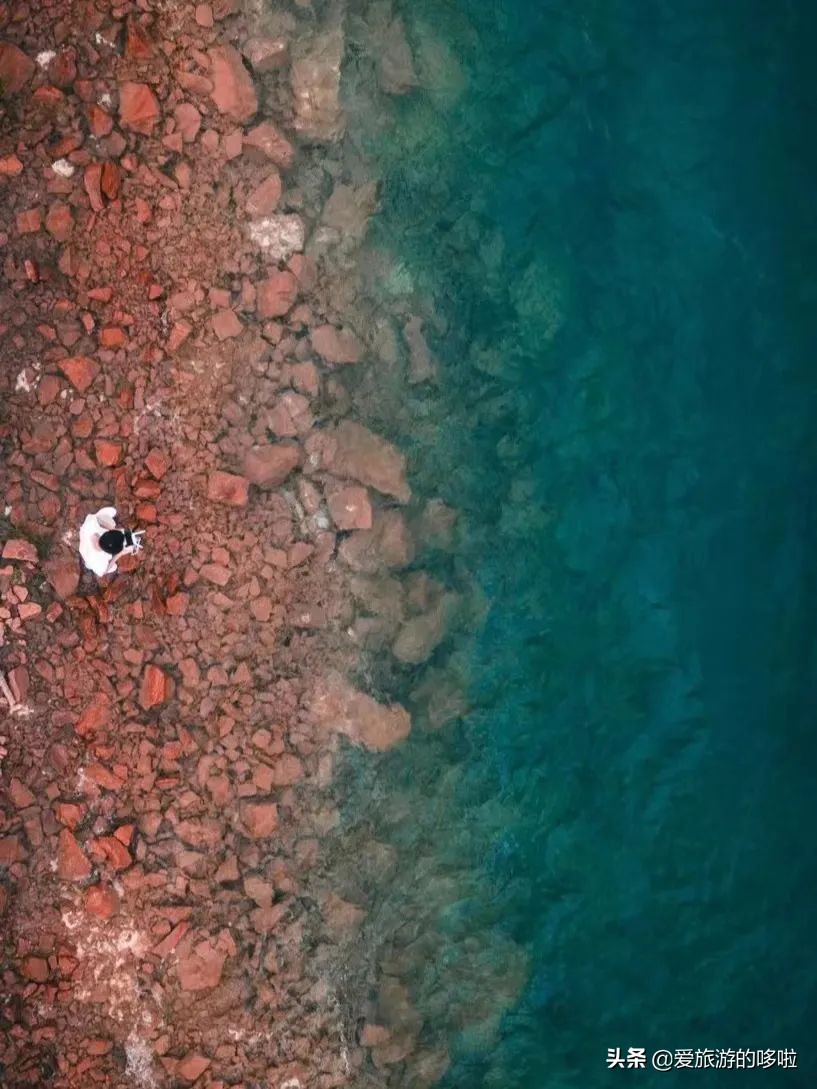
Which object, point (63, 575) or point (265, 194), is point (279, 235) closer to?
point (265, 194)

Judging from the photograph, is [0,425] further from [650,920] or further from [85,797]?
[650,920]

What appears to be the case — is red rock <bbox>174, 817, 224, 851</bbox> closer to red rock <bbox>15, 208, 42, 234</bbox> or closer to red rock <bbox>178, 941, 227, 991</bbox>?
red rock <bbox>178, 941, 227, 991</bbox>

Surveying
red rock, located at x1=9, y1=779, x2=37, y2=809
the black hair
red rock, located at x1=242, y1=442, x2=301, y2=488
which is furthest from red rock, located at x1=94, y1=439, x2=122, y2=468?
red rock, located at x1=9, y1=779, x2=37, y2=809

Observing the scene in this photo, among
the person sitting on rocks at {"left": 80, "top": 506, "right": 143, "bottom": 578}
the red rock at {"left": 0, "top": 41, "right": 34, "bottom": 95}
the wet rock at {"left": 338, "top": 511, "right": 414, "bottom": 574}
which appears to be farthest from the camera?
the wet rock at {"left": 338, "top": 511, "right": 414, "bottom": 574}

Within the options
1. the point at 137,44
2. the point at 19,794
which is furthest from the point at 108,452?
the point at 137,44

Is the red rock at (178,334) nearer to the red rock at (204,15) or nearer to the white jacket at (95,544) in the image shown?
the white jacket at (95,544)

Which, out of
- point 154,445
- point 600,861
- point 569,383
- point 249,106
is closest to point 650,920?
point 600,861
